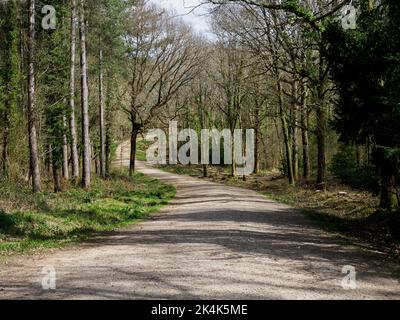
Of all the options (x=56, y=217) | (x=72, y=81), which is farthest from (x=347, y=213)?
(x=72, y=81)

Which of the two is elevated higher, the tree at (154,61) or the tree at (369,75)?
the tree at (154,61)

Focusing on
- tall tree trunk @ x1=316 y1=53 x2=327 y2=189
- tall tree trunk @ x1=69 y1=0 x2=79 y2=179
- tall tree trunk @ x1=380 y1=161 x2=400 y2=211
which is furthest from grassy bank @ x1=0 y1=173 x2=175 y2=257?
tall tree trunk @ x1=316 y1=53 x2=327 y2=189

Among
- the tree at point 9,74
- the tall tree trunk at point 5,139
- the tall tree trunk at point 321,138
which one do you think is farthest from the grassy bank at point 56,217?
the tall tree trunk at point 321,138

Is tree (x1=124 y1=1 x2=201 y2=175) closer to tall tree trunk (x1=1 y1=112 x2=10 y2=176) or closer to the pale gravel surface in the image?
tall tree trunk (x1=1 y1=112 x2=10 y2=176)

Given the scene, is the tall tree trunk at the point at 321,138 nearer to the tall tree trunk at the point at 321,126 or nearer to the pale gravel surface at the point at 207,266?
the tall tree trunk at the point at 321,126

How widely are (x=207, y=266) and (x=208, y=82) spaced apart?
130 ft

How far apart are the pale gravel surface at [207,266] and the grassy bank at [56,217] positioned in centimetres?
87

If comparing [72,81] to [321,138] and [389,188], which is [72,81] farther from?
[389,188]

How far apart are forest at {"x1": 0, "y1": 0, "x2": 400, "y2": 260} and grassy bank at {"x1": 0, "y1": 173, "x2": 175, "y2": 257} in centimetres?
51

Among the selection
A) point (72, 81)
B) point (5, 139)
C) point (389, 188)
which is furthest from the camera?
point (72, 81)

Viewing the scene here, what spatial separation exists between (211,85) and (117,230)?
113 feet

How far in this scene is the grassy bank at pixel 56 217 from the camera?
11477 mm

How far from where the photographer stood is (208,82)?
4697cm

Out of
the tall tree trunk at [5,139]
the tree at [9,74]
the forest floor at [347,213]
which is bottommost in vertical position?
the forest floor at [347,213]
